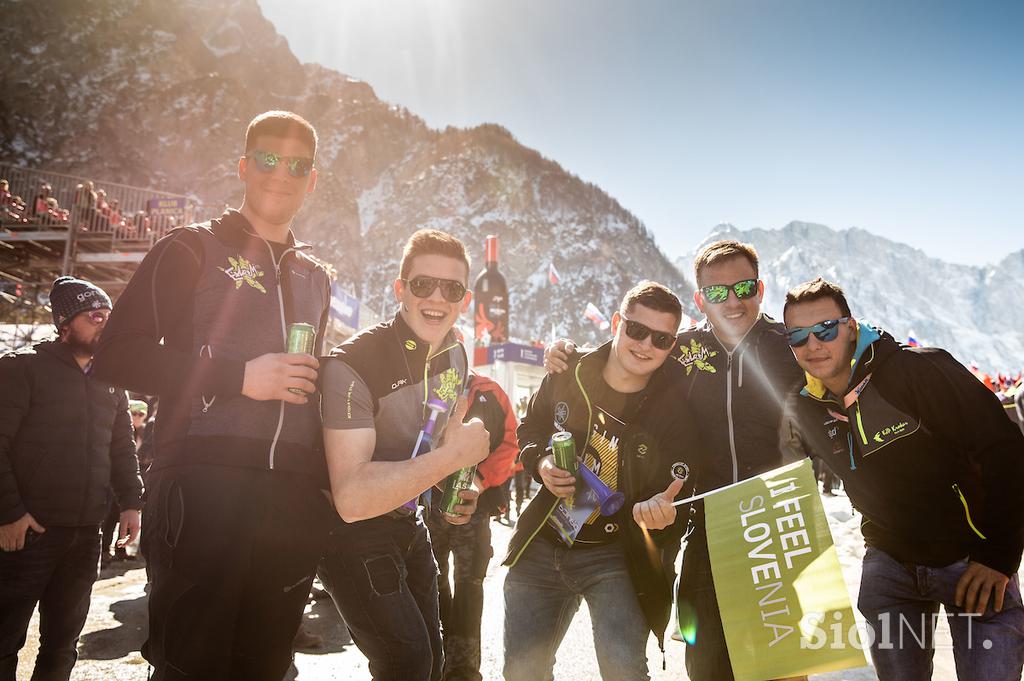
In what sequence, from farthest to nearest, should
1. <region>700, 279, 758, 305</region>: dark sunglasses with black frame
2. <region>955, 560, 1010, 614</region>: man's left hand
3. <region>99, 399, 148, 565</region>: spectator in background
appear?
<region>99, 399, 148, 565</region>: spectator in background, <region>700, 279, 758, 305</region>: dark sunglasses with black frame, <region>955, 560, 1010, 614</region>: man's left hand

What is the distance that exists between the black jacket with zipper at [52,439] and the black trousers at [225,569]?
229cm

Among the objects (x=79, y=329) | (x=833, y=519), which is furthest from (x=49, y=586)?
(x=833, y=519)

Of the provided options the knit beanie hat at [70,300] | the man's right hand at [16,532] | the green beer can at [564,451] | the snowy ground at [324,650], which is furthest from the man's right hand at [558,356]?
the man's right hand at [16,532]

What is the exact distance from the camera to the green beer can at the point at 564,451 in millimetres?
2898

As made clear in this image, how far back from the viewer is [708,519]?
272 centimetres

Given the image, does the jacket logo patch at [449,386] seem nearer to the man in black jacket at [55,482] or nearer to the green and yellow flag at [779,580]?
the green and yellow flag at [779,580]

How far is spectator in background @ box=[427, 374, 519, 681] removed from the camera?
4336 mm

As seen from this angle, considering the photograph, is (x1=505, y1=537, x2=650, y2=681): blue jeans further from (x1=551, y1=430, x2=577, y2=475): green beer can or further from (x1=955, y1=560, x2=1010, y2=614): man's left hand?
(x1=955, y1=560, x2=1010, y2=614): man's left hand

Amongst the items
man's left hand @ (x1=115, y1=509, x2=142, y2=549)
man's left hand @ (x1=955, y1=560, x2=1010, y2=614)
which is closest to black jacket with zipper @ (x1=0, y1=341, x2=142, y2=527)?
man's left hand @ (x1=115, y1=509, x2=142, y2=549)

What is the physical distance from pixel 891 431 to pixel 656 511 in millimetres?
1312

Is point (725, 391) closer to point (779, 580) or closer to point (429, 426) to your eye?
point (779, 580)

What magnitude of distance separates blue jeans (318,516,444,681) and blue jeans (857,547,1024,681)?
7.46ft

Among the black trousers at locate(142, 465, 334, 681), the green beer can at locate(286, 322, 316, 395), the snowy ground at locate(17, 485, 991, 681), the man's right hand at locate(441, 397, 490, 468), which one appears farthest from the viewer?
the snowy ground at locate(17, 485, 991, 681)

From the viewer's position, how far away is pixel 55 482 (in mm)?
3533
